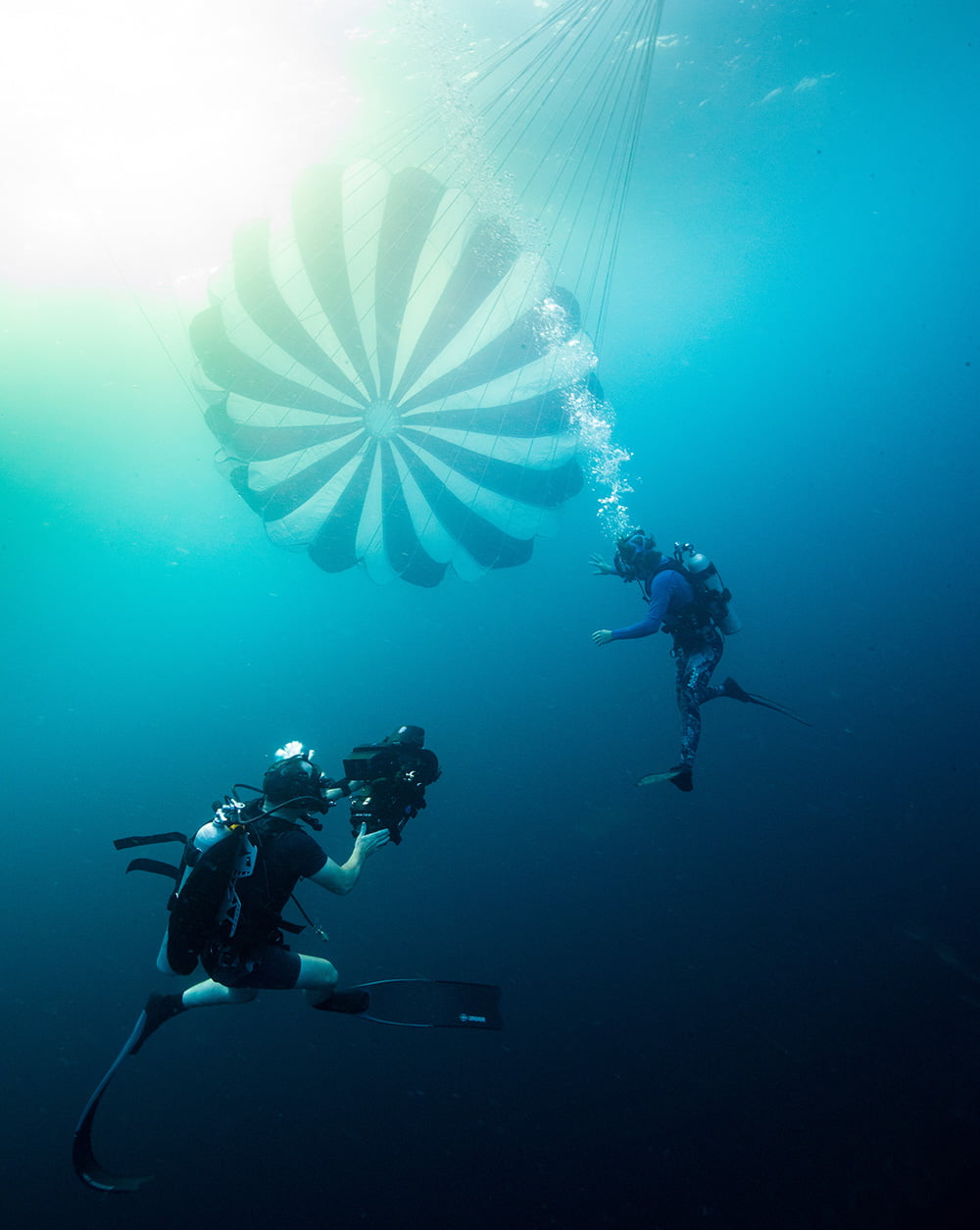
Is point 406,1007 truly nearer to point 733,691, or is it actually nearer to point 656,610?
point 656,610

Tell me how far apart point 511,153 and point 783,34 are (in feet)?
17.4

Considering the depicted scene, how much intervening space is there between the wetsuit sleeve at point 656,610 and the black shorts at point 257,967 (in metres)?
Result: 3.67

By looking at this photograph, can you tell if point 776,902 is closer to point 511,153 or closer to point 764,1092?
point 764,1092

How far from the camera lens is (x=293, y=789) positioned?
3.32 meters

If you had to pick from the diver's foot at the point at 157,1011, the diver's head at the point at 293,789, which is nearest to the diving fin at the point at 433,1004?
the diver's foot at the point at 157,1011

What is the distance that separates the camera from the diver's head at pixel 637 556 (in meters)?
5.75

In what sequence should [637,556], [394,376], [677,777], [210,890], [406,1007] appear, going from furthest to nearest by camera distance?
1. [394,376]
2. [637,556]
3. [677,777]
4. [406,1007]
5. [210,890]

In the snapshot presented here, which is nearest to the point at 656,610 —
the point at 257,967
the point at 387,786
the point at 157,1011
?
the point at 387,786

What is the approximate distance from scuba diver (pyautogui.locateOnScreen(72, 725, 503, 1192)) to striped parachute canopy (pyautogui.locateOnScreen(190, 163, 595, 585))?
4893 millimetres

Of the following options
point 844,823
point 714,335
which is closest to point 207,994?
point 844,823

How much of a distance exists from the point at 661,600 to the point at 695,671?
3.82ft

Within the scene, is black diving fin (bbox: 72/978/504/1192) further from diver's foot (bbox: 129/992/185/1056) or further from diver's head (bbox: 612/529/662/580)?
diver's head (bbox: 612/529/662/580)

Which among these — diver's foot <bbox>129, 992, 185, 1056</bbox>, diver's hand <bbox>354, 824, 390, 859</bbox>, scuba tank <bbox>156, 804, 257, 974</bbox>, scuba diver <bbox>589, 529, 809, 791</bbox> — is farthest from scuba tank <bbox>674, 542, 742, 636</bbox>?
diver's foot <bbox>129, 992, 185, 1056</bbox>

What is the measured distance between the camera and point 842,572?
21.0 metres
